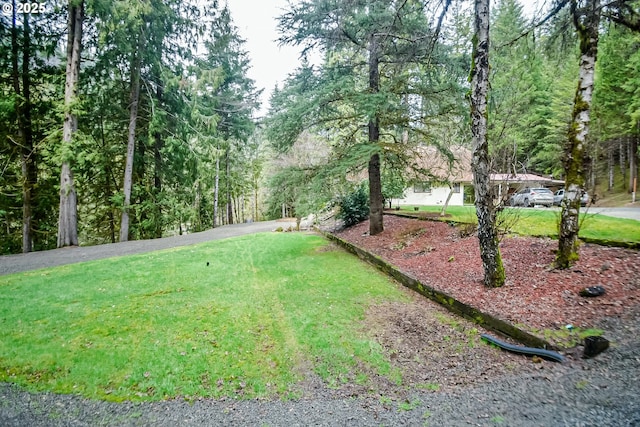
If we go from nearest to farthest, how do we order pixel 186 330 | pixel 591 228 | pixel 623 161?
pixel 186 330
pixel 591 228
pixel 623 161

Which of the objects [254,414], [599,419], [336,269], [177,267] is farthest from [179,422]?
[177,267]

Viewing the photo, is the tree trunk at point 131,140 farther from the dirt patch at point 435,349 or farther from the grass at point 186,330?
the dirt patch at point 435,349

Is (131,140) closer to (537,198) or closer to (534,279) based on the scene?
(534,279)

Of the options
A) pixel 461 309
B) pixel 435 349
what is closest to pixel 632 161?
pixel 461 309

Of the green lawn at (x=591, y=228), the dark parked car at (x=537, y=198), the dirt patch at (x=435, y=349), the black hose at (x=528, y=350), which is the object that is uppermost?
the dark parked car at (x=537, y=198)

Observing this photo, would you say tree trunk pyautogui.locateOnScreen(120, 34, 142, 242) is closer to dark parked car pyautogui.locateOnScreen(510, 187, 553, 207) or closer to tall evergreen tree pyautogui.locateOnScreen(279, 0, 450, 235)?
tall evergreen tree pyautogui.locateOnScreen(279, 0, 450, 235)

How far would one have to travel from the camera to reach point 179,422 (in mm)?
2514

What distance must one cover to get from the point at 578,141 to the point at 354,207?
9377mm

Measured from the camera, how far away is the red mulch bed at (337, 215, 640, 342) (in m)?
3.88

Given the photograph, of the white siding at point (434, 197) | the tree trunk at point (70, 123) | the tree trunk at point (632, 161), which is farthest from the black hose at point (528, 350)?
the tree trunk at point (632, 161)

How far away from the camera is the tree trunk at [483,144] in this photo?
15.9 ft

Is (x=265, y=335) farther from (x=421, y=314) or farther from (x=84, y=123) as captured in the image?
(x=84, y=123)

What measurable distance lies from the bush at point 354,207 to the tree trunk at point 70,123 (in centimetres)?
1066

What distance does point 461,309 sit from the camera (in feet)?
15.1
